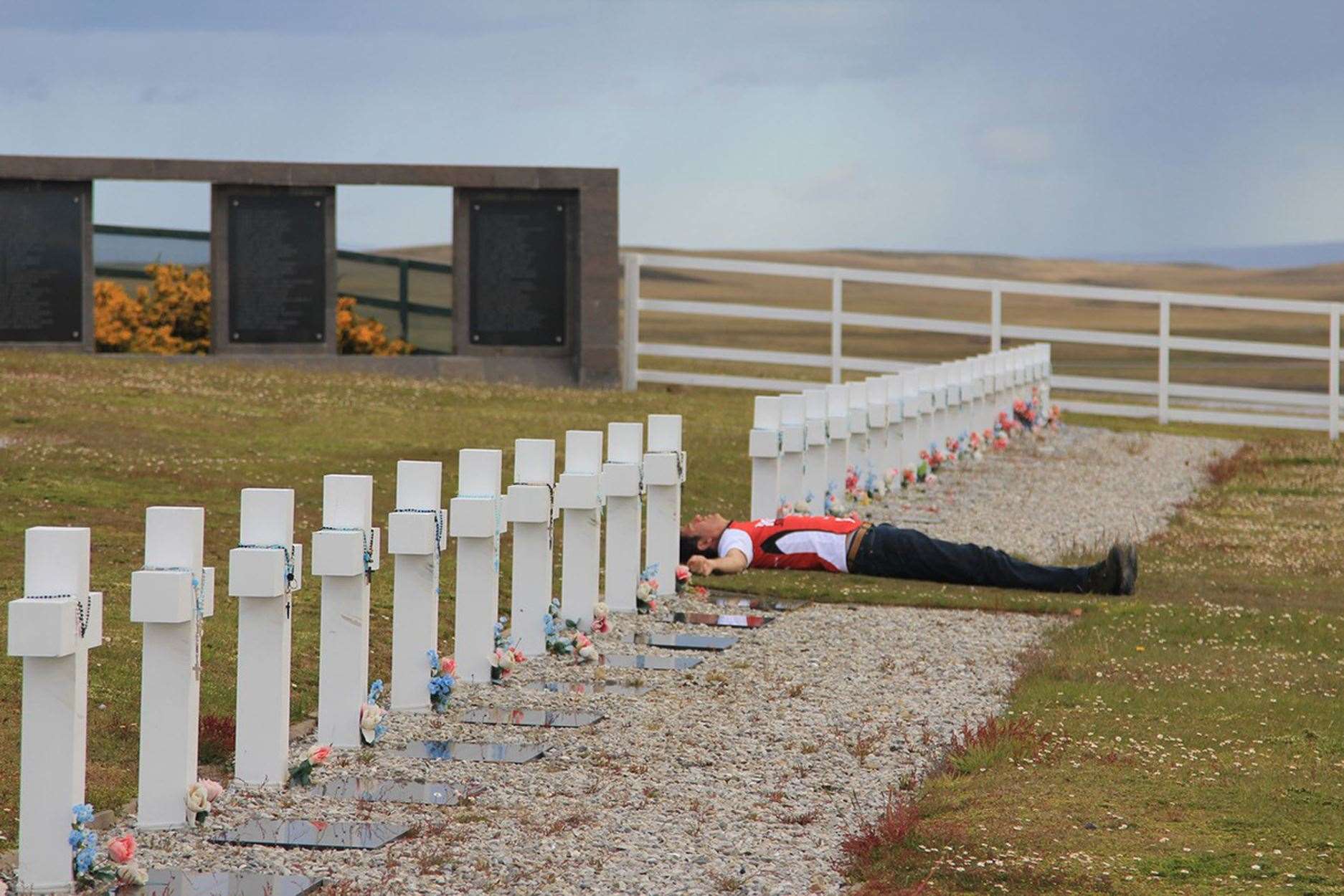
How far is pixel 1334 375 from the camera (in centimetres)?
2398

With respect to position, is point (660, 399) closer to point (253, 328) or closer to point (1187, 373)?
point (253, 328)

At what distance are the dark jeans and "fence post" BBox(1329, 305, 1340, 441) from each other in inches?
546

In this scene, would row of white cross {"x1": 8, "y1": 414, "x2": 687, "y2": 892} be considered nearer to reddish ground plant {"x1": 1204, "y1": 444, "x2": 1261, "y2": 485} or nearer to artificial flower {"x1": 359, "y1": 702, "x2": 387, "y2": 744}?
artificial flower {"x1": 359, "y1": 702, "x2": 387, "y2": 744}

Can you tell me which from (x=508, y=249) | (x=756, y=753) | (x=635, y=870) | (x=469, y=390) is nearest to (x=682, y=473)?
(x=756, y=753)

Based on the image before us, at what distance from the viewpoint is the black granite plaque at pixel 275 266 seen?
955 inches

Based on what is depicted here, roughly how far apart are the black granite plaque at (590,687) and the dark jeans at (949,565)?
3.48 meters

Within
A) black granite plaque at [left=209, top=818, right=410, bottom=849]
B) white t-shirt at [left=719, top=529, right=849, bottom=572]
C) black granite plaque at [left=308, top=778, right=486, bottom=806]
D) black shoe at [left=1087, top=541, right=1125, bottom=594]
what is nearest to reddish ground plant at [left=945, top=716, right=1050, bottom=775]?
black granite plaque at [left=308, top=778, right=486, bottom=806]

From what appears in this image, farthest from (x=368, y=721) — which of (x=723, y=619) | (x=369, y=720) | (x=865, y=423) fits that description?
(x=865, y=423)

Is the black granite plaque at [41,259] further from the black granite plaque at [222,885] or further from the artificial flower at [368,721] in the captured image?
the black granite plaque at [222,885]

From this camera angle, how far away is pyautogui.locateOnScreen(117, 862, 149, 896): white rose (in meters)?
5.55

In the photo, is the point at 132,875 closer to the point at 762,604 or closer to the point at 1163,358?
the point at 762,604

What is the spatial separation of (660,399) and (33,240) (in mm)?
8236

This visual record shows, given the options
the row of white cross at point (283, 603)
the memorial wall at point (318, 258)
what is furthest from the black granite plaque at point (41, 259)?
the row of white cross at point (283, 603)

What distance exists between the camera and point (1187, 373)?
64.7 m
